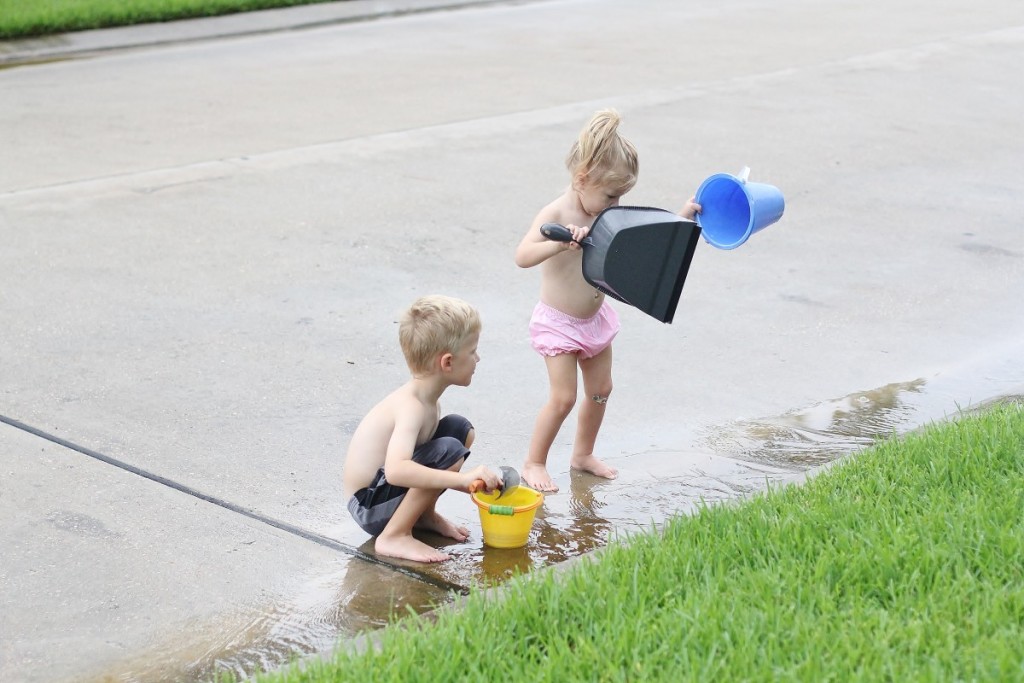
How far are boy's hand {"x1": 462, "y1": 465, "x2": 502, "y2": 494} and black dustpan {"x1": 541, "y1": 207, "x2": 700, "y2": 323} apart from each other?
0.73 m

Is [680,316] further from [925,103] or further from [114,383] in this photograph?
[925,103]

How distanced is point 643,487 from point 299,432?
126 centimetres

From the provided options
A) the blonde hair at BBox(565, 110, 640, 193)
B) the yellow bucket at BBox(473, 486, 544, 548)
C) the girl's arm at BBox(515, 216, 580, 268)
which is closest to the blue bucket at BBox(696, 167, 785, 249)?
the blonde hair at BBox(565, 110, 640, 193)

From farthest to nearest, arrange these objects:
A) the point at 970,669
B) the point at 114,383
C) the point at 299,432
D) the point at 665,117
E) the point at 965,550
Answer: the point at 665,117
the point at 114,383
the point at 299,432
the point at 965,550
the point at 970,669

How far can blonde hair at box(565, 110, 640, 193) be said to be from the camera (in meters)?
4.16

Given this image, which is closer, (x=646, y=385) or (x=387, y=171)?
(x=646, y=385)

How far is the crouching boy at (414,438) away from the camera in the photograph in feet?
12.7

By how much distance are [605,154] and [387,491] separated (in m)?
1.23

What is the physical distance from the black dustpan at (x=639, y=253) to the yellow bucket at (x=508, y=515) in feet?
2.24

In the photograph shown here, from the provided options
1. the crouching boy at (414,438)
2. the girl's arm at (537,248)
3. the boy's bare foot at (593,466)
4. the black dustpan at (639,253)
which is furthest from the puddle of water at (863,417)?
Result: the crouching boy at (414,438)

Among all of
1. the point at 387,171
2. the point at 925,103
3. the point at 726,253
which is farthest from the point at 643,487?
the point at 925,103

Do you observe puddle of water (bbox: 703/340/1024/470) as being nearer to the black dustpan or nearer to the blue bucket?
the blue bucket

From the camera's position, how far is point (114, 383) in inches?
205

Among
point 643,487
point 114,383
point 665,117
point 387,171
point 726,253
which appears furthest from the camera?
point 665,117
